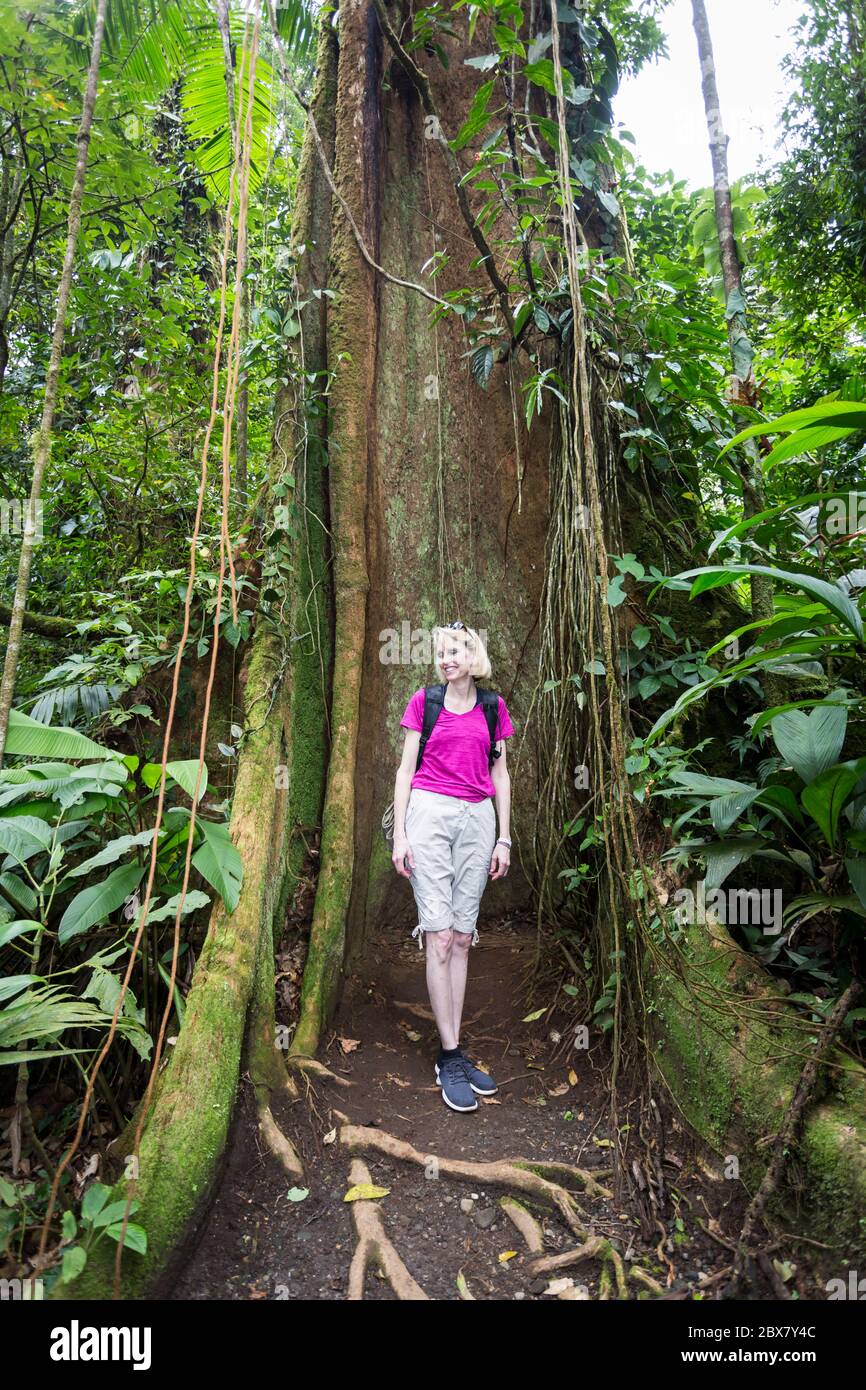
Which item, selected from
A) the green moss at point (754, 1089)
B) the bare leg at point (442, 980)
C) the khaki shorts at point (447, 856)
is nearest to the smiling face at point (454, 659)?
the khaki shorts at point (447, 856)

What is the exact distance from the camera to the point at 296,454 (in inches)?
139

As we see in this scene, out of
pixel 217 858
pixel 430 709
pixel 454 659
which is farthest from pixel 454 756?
pixel 217 858

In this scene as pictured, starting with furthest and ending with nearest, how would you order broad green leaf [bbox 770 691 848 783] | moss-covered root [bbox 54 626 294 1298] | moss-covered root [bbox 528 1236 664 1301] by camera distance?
broad green leaf [bbox 770 691 848 783] < moss-covered root [bbox 528 1236 664 1301] < moss-covered root [bbox 54 626 294 1298]

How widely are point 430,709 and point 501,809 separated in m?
0.46

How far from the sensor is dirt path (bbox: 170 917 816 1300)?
200cm

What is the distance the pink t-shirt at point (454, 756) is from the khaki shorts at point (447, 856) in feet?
0.12

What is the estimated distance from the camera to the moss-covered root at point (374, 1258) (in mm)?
1949

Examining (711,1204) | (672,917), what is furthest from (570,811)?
(711,1204)

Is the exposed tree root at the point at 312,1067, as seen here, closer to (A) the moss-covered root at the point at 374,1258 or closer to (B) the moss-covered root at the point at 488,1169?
(B) the moss-covered root at the point at 488,1169

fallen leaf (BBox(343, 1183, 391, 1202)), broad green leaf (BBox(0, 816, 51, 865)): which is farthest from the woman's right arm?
broad green leaf (BBox(0, 816, 51, 865))

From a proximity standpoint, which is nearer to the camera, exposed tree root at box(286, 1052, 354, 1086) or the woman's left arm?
exposed tree root at box(286, 1052, 354, 1086)

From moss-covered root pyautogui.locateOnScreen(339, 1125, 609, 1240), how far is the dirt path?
0.02 m

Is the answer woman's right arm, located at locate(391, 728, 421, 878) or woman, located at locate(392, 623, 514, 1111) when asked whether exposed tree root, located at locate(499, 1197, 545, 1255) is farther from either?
woman's right arm, located at locate(391, 728, 421, 878)
